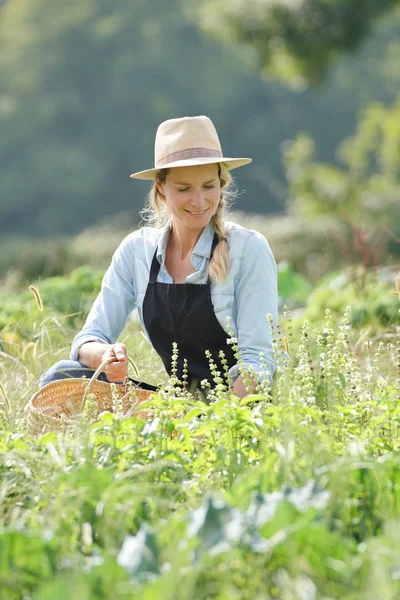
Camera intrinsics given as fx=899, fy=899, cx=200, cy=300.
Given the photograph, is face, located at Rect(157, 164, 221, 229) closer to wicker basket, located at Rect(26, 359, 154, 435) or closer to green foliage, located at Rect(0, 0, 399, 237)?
wicker basket, located at Rect(26, 359, 154, 435)

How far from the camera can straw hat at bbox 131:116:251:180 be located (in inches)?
133

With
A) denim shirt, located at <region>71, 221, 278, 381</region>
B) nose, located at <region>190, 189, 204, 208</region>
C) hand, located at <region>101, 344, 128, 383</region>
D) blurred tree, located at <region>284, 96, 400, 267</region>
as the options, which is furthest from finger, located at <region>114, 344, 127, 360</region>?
blurred tree, located at <region>284, 96, 400, 267</region>

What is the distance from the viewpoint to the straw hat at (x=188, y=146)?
3377 millimetres

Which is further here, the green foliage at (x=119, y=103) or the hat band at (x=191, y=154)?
the green foliage at (x=119, y=103)

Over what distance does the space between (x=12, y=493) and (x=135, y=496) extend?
566 mm

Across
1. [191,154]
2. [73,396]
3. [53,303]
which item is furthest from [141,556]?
[53,303]

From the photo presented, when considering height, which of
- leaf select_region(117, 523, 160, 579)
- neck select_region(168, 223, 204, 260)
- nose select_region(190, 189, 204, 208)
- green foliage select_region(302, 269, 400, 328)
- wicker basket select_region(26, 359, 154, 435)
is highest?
nose select_region(190, 189, 204, 208)

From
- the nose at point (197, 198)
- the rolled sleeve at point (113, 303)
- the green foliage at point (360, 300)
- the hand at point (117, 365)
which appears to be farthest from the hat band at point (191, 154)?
the green foliage at point (360, 300)

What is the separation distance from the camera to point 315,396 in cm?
267

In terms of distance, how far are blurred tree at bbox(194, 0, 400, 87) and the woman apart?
6459mm

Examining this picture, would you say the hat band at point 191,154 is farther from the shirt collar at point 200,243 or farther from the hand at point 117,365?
the hand at point 117,365

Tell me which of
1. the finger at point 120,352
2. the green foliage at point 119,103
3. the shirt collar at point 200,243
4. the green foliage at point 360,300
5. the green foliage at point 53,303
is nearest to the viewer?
the finger at point 120,352

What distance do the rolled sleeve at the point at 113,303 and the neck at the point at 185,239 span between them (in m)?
0.21

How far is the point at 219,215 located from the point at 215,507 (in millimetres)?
1998
